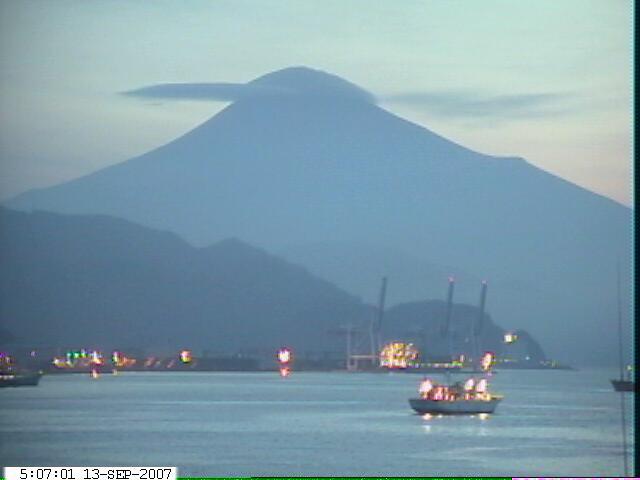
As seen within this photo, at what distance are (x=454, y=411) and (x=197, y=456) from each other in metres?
8.34

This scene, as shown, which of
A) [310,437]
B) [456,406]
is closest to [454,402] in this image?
[456,406]

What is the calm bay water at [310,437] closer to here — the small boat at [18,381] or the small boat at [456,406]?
the small boat at [456,406]

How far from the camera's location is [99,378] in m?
71.6

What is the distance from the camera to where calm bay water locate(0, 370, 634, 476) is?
20.2 meters

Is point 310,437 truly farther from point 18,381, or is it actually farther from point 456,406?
point 18,381

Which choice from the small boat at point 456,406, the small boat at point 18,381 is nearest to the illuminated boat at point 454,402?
the small boat at point 456,406

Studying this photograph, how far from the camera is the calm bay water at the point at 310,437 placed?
20250 millimetres

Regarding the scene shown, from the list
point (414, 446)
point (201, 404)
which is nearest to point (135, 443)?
point (414, 446)

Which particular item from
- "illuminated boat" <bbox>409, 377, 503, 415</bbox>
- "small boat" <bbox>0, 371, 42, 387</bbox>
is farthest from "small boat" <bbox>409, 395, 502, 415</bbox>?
"small boat" <bbox>0, 371, 42, 387</bbox>

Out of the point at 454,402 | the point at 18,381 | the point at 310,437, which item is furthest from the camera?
the point at 18,381

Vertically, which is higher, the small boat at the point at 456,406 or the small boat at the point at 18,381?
the small boat at the point at 18,381

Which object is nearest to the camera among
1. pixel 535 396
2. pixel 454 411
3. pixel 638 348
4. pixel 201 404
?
pixel 638 348

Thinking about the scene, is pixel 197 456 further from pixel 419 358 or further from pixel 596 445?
pixel 419 358

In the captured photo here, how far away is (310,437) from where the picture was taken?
25.7 meters
